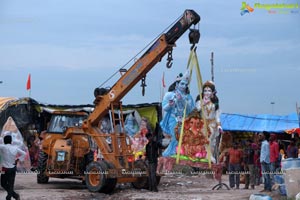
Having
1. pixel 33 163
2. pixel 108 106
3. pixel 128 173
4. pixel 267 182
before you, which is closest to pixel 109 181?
pixel 128 173

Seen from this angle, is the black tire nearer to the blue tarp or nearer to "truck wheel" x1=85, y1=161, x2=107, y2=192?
"truck wheel" x1=85, y1=161, x2=107, y2=192

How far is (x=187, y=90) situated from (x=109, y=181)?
Result: 10892 millimetres

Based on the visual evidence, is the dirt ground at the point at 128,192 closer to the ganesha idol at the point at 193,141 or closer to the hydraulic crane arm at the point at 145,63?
the hydraulic crane arm at the point at 145,63

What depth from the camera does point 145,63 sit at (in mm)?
16703

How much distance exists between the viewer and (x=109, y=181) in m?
16.2

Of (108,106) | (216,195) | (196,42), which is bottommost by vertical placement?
(216,195)

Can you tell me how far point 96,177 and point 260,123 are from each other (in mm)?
16549

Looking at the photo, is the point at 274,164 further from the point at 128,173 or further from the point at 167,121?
the point at 167,121

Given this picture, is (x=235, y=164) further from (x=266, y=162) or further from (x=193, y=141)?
(x=193, y=141)

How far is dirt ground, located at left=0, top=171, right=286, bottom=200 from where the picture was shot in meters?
15.3

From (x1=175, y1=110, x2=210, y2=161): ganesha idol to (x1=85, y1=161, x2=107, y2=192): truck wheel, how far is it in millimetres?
9458

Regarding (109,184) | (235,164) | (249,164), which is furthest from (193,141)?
(109,184)

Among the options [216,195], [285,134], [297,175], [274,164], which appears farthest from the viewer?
[285,134]

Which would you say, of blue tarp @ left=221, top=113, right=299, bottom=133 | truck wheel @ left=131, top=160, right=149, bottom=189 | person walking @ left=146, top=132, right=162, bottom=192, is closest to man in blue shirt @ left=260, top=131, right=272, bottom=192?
person walking @ left=146, top=132, right=162, bottom=192
